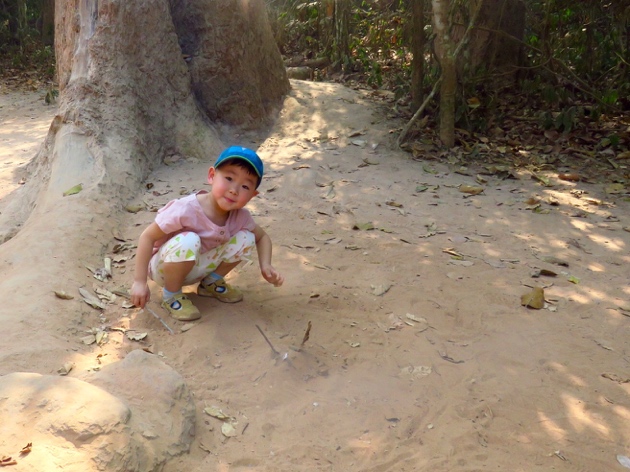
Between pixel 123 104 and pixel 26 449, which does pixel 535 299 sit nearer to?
pixel 26 449

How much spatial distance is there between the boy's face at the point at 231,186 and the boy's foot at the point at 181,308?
1.79 ft

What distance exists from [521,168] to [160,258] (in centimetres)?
395

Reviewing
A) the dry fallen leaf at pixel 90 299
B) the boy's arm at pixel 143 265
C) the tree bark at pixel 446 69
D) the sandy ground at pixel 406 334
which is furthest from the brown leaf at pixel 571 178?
the dry fallen leaf at pixel 90 299

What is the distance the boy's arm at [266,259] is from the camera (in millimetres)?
3199

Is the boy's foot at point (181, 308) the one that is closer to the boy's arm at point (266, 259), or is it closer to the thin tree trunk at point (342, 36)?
the boy's arm at point (266, 259)

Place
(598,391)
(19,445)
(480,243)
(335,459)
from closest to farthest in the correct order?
(19,445)
(335,459)
(598,391)
(480,243)

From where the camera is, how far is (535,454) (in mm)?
2332

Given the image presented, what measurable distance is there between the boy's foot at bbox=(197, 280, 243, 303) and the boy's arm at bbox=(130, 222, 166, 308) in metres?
0.39

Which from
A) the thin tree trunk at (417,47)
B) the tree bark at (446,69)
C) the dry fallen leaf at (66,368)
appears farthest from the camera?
the thin tree trunk at (417,47)

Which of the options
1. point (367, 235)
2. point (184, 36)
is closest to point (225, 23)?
point (184, 36)

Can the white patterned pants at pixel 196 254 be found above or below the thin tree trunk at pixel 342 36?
below

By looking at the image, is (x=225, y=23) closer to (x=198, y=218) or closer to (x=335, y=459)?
(x=198, y=218)

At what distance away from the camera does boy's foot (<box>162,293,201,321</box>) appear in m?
3.16

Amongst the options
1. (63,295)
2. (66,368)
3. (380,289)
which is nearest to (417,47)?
(380,289)
